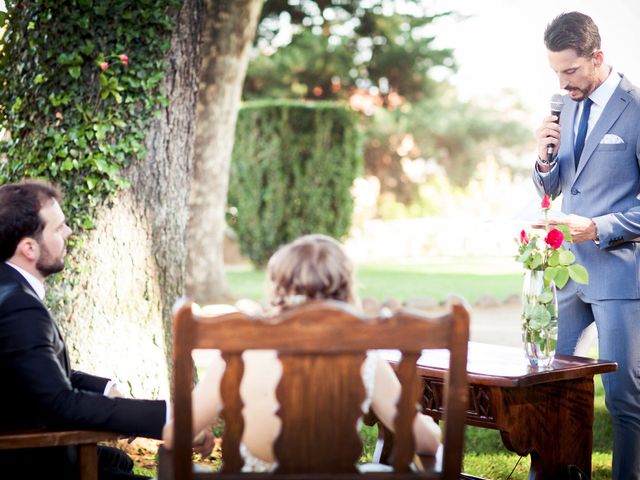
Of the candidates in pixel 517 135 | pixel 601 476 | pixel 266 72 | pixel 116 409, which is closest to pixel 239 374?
pixel 116 409

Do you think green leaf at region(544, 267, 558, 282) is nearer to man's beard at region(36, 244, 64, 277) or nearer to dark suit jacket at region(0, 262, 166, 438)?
dark suit jacket at region(0, 262, 166, 438)

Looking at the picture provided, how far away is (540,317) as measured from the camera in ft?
10.3

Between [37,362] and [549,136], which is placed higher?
[549,136]

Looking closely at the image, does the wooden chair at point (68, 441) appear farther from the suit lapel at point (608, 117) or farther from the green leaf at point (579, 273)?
the suit lapel at point (608, 117)

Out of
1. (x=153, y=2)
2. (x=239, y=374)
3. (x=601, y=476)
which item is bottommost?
(x=601, y=476)

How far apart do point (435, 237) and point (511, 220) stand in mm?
14919

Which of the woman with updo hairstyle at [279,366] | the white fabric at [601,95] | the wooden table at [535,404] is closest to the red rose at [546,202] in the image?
the white fabric at [601,95]

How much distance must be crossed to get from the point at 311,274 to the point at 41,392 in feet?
2.79

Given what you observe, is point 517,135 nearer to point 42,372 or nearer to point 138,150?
point 138,150

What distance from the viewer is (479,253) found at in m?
18.5

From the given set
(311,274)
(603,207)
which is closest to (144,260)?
(603,207)

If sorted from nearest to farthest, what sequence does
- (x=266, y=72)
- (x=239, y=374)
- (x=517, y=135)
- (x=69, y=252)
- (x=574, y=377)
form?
(x=239, y=374) → (x=574, y=377) → (x=69, y=252) → (x=266, y=72) → (x=517, y=135)

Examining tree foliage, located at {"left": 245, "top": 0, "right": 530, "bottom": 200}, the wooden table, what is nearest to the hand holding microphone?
the wooden table

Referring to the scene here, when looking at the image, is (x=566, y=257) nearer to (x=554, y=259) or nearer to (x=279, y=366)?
(x=554, y=259)
